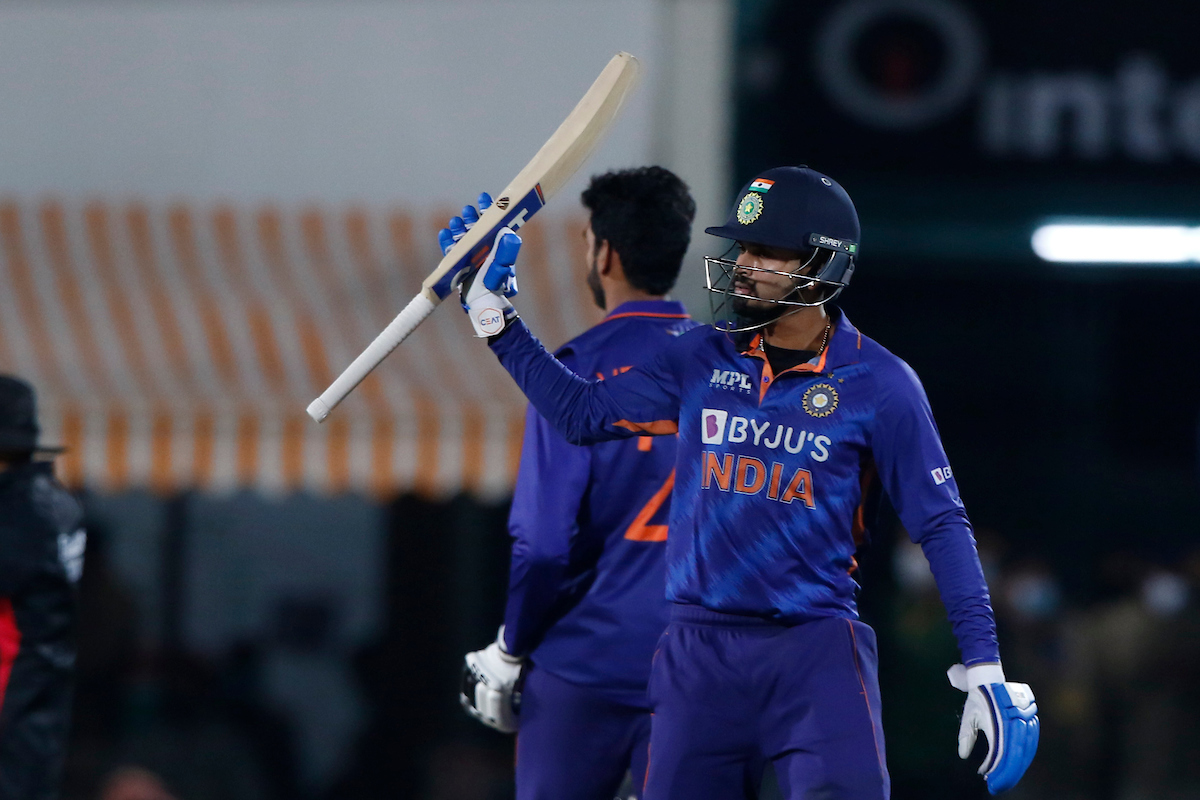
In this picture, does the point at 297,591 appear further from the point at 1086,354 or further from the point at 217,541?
the point at 1086,354

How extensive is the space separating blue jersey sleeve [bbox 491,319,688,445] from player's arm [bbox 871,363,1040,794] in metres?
0.47

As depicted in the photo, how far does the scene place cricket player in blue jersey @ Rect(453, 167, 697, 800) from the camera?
3.56 metres

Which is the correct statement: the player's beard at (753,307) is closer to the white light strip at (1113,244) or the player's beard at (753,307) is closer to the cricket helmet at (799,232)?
the cricket helmet at (799,232)

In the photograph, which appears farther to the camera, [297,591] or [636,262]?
[297,591]

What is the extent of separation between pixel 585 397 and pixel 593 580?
65 centimetres

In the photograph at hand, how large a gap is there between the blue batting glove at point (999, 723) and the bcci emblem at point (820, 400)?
592mm

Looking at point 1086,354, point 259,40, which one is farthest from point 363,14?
point 1086,354

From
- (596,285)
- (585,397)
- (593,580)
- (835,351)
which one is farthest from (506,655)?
(835,351)

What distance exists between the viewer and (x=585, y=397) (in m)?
3.19

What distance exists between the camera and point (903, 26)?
7996mm

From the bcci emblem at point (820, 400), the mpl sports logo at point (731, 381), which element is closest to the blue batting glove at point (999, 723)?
the bcci emblem at point (820, 400)

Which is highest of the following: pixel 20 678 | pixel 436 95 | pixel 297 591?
pixel 436 95

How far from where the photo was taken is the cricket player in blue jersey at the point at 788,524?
115 inches

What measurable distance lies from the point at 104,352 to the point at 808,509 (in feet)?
16.6
